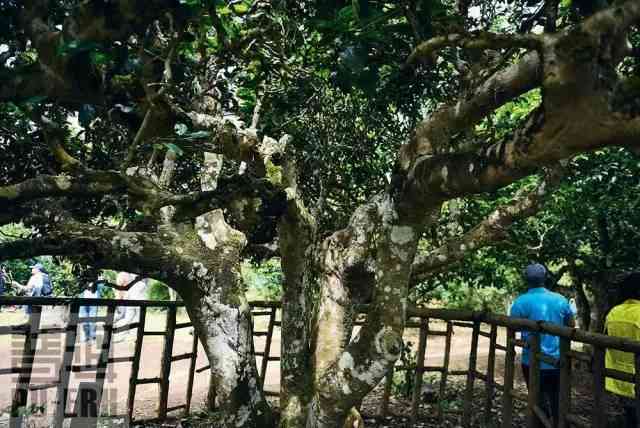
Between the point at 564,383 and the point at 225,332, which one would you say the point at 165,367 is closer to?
the point at 225,332

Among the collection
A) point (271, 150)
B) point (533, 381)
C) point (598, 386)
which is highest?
point (271, 150)

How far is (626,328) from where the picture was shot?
4.42 m

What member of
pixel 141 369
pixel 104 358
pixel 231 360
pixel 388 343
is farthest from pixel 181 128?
pixel 141 369

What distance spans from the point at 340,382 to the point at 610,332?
2602 millimetres

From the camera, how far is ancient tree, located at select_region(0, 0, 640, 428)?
228cm

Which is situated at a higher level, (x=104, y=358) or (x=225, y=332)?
(x=225, y=332)

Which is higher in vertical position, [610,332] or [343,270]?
[343,270]

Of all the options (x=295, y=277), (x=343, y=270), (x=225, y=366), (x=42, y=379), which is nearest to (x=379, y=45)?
(x=343, y=270)

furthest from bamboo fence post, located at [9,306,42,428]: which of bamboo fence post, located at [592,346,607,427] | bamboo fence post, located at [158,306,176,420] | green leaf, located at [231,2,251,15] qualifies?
bamboo fence post, located at [592,346,607,427]

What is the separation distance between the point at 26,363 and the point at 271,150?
3.32m

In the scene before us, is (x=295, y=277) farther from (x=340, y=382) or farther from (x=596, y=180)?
(x=596, y=180)

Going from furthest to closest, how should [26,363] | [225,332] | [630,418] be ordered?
[26,363] < [630,418] < [225,332]

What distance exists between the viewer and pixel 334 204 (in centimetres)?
693

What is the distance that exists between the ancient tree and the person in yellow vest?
102 cm
